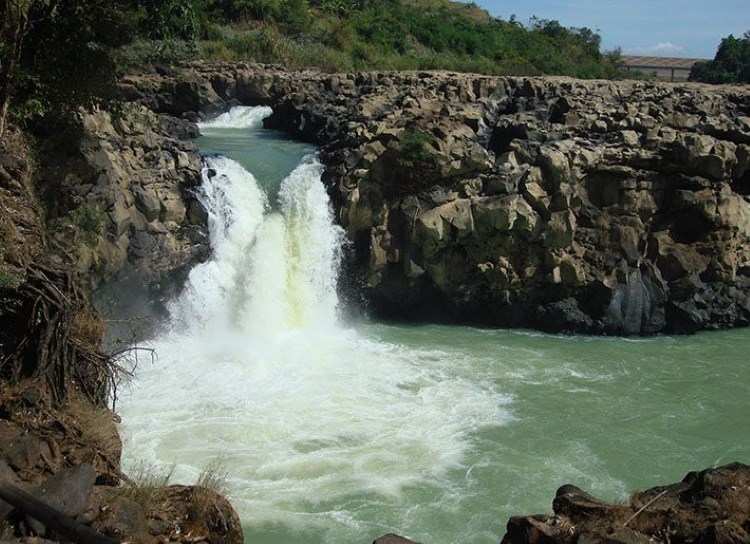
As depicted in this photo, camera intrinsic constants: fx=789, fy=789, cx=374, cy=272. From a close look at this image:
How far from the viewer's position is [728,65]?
1385 inches

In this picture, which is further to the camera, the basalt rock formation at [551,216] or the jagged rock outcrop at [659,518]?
the basalt rock formation at [551,216]

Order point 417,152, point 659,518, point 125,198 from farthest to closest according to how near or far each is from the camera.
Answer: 1. point 417,152
2. point 125,198
3. point 659,518

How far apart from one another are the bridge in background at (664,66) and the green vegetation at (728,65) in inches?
189

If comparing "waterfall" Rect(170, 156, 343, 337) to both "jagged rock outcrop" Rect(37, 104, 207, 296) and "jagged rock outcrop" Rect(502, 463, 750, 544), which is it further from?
"jagged rock outcrop" Rect(502, 463, 750, 544)

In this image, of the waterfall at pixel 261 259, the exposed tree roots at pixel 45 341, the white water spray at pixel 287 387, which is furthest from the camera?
the waterfall at pixel 261 259

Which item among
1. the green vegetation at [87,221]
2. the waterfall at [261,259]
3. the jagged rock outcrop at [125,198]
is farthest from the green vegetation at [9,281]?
the waterfall at [261,259]

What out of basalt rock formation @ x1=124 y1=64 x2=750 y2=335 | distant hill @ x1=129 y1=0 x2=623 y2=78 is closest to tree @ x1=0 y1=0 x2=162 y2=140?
basalt rock formation @ x1=124 y1=64 x2=750 y2=335

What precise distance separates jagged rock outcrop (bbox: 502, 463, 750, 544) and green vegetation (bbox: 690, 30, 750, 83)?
31.5 metres

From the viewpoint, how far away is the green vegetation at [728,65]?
34219mm

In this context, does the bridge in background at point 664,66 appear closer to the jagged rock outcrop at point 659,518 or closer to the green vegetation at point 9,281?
the jagged rock outcrop at point 659,518

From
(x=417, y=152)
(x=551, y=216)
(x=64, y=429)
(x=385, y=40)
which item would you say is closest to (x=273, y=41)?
(x=385, y=40)

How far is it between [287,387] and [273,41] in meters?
21.9

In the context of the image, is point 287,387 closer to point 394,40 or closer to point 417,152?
point 417,152

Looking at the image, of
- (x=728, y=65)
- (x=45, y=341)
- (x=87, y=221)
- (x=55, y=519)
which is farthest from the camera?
(x=728, y=65)
